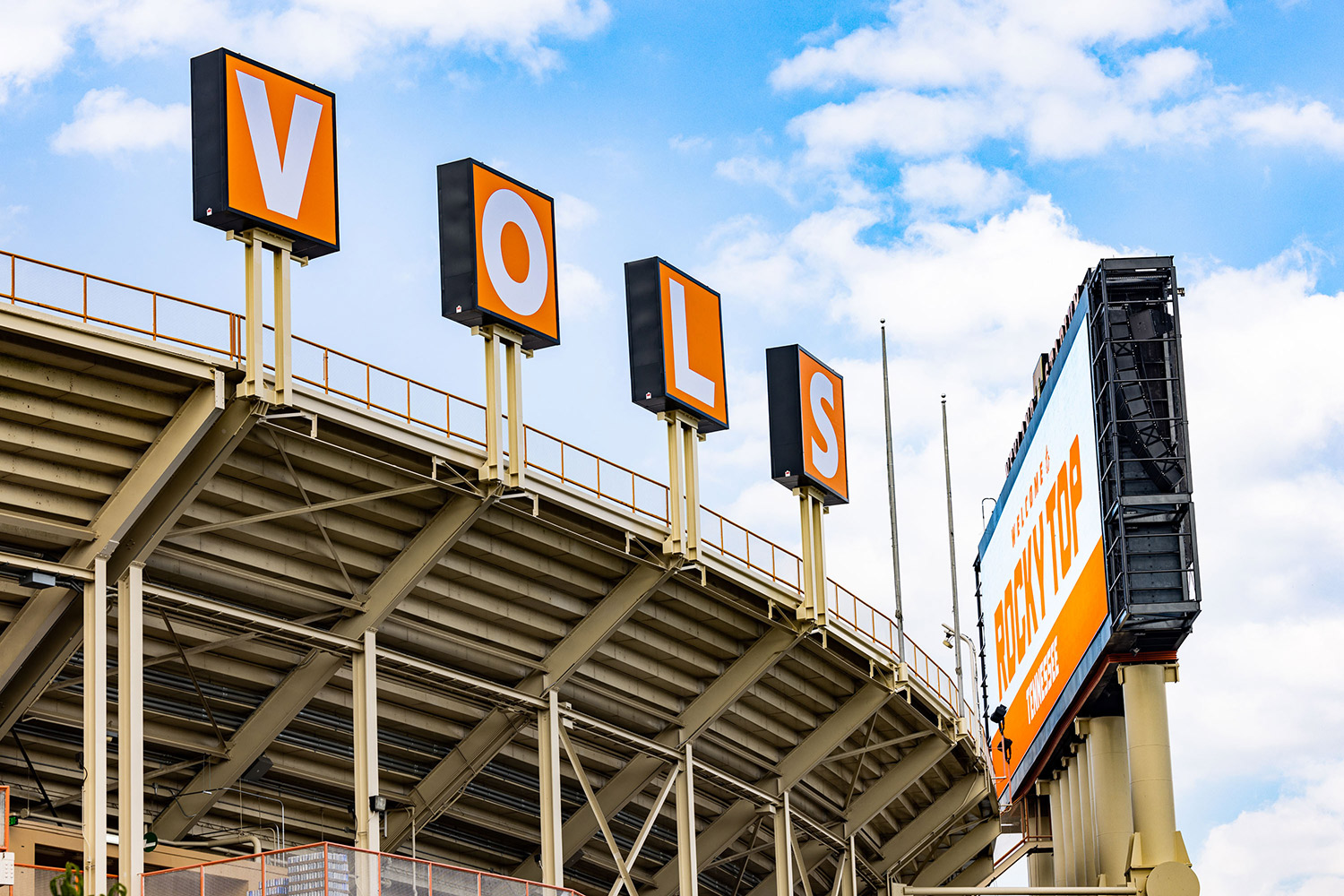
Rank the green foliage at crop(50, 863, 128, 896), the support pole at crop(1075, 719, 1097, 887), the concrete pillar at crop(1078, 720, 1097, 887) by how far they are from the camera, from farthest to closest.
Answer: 1. the concrete pillar at crop(1078, 720, 1097, 887)
2. the support pole at crop(1075, 719, 1097, 887)
3. the green foliage at crop(50, 863, 128, 896)

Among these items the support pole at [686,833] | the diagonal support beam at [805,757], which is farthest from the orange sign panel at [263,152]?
the diagonal support beam at [805,757]

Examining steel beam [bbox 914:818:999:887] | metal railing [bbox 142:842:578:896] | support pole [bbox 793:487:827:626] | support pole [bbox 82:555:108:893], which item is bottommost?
metal railing [bbox 142:842:578:896]

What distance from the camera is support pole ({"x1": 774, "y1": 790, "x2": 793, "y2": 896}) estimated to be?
45062 mm

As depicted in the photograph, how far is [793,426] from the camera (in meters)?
41.8

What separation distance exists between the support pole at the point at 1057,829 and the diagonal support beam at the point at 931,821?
2.93 m

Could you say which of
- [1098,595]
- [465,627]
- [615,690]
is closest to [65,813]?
[465,627]

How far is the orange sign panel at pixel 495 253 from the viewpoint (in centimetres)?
3372

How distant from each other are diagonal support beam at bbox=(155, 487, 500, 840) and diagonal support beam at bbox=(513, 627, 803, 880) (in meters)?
8.65

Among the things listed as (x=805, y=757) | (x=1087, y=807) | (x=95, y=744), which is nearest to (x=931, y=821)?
(x=1087, y=807)

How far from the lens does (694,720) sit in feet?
138

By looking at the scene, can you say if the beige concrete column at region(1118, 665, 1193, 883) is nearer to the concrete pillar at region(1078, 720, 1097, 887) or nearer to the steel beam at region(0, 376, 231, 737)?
the concrete pillar at region(1078, 720, 1097, 887)

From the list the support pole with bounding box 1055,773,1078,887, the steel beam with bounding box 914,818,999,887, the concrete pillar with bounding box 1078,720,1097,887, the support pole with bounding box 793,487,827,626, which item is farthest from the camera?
the steel beam with bounding box 914,818,999,887

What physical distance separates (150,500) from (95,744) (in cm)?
Answer: 391

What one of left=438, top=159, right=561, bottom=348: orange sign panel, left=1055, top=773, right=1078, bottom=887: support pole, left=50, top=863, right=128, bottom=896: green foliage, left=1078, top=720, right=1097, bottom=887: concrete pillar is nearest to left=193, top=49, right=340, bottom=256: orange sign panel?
left=438, top=159, right=561, bottom=348: orange sign panel
